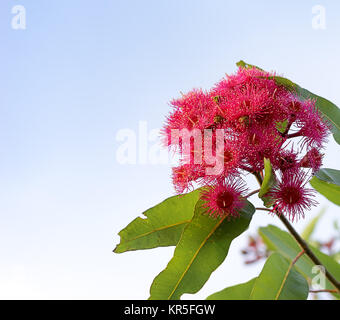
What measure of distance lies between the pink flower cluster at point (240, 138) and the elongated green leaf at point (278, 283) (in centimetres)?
48

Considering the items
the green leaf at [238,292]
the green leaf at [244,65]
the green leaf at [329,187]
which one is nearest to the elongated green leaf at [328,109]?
the green leaf at [244,65]

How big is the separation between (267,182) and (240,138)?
0.21 meters

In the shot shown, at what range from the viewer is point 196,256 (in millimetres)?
1758

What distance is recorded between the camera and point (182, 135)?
166 centimetres

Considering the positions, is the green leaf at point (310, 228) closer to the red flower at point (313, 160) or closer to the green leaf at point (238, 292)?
the green leaf at point (238, 292)

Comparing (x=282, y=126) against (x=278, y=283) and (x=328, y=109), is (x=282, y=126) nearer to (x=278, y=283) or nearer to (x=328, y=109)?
(x=328, y=109)

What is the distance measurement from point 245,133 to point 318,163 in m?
0.36

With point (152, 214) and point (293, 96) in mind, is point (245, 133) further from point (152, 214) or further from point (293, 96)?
point (152, 214)

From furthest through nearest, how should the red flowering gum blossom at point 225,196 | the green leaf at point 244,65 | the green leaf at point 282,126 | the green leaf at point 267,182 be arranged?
1. the green leaf at point 244,65
2. the green leaf at point 282,126
3. the red flowering gum blossom at point 225,196
4. the green leaf at point 267,182

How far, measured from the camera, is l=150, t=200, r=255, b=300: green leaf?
5.71 feet

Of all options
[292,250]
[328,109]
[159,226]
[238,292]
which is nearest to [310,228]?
[292,250]

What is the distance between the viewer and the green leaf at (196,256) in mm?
1740

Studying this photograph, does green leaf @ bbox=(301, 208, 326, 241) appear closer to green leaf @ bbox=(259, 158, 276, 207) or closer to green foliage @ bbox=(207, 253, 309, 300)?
green foliage @ bbox=(207, 253, 309, 300)
